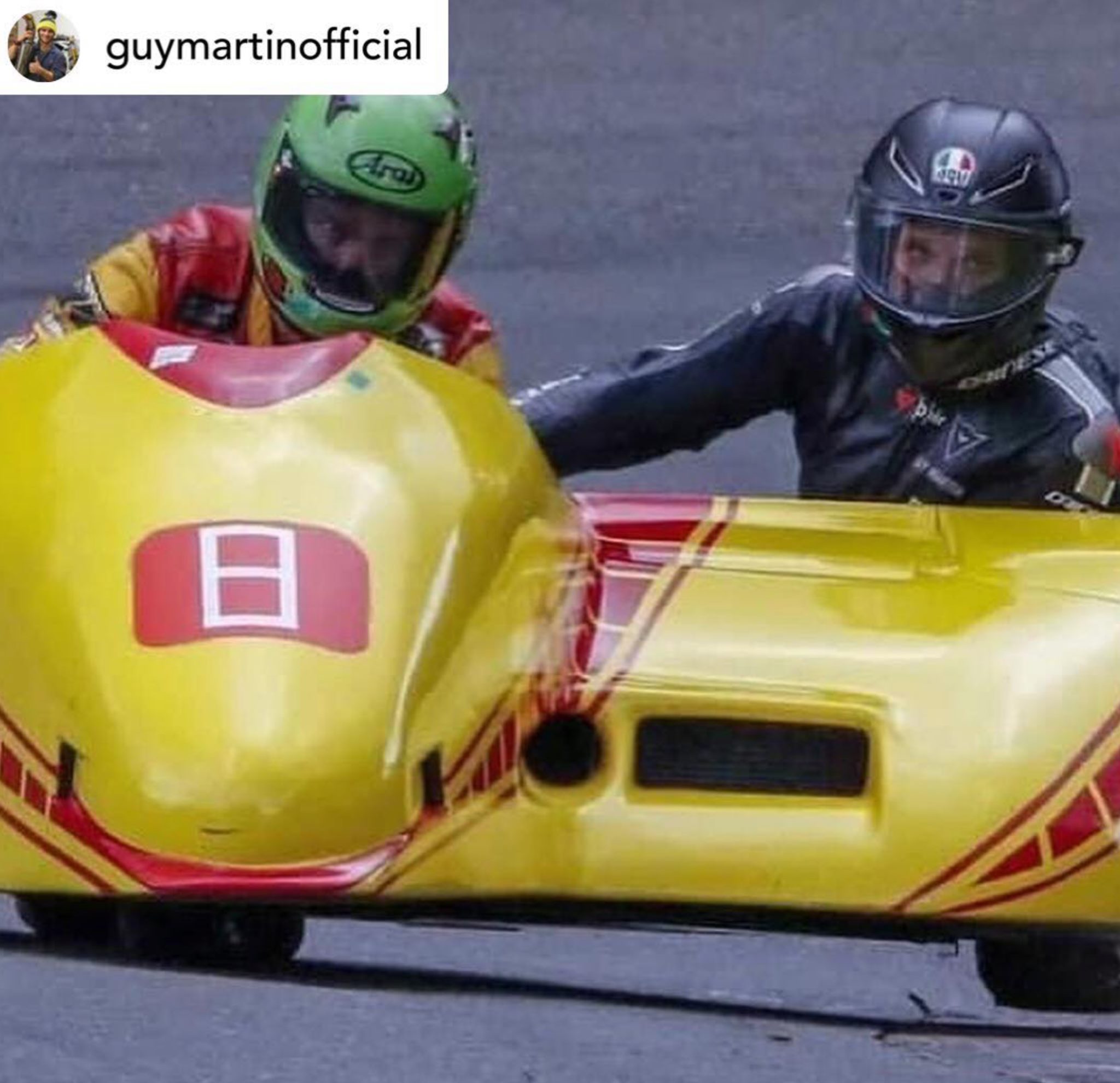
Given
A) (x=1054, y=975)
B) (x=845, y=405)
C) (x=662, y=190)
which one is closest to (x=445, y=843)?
(x=1054, y=975)

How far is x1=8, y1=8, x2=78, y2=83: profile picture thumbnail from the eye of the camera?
1572cm

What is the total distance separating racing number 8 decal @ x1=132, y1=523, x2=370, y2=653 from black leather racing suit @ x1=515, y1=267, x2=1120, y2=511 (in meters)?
1.65

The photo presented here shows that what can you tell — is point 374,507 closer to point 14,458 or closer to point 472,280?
point 14,458

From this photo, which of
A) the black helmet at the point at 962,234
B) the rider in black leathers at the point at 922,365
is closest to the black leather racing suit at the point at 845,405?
the rider in black leathers at the point at 922,365

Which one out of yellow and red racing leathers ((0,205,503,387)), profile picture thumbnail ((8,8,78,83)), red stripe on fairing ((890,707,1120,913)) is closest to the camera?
red stripe on fairing ((890,707,1120,913))

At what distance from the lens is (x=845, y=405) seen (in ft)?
27.2

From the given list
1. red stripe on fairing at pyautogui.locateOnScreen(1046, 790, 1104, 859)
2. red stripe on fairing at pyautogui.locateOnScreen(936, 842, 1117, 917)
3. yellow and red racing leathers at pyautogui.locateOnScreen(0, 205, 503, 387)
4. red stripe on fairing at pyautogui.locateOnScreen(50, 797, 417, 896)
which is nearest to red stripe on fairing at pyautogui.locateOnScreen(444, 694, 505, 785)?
red stripe on fairing at pyautogui.locateOnScreen(50, 797, 417, 896)

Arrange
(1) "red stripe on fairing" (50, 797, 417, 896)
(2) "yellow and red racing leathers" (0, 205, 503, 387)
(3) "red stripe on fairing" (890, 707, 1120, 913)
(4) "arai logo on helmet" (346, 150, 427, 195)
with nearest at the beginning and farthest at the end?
(1) "red stripe on fairing" (50, 797, 417, 896), (3) "red stripe on fairing" (890, 707, 1120, 913), (4) "arai logo on helmet" (346, 150, 427, 195), (2) "yellow and red racing leathers" (0, 205, 503, 387)

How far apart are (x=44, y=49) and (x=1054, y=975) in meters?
9.37

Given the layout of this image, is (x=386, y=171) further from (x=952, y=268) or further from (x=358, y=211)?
(x=952, y=268)

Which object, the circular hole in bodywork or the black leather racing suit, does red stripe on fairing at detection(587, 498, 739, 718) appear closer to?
the circular hole in bodywork

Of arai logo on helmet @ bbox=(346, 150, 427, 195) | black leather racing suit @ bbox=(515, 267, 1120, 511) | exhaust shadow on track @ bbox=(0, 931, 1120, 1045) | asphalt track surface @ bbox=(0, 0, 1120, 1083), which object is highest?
arai logo on helmet @ bbox=(346, 150, 427, 195)

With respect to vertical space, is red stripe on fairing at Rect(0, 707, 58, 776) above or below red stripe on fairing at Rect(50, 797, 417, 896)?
above

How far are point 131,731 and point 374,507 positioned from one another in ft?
1.85
